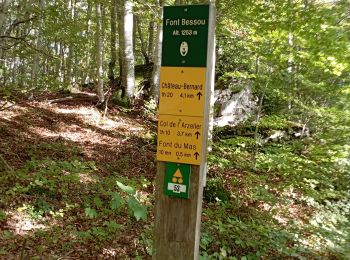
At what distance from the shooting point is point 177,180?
230 centimetres

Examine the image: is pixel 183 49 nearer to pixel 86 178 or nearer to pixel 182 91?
pixel 182 91

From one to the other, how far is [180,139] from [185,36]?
0.64m

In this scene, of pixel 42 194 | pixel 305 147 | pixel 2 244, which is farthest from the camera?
pixel 305 147

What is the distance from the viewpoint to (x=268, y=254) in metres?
5.04

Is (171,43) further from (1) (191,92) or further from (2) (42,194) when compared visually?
(2) (42,194)

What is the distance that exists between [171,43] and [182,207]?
1.04 meters

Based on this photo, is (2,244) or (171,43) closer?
(171,43)

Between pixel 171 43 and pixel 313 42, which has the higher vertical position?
pixel 313 42

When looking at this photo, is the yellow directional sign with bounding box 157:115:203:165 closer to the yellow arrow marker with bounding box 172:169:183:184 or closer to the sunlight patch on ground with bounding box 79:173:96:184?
the yellow arrow marker with bounding box 172:169:183:184

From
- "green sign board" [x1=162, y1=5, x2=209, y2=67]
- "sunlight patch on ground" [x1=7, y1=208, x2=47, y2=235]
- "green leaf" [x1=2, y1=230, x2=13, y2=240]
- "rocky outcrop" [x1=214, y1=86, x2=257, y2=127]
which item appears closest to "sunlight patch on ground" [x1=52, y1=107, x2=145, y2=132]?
"rocky outcrop" [x1=214, y1=86, x2=257, y2=127]

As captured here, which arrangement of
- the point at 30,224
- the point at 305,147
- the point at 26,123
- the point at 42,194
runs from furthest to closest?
1. the point at 26,123
2. the point at 305,147
3. the point at 42,194
4. the point at 30,224

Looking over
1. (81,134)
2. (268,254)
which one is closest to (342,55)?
(268,254)

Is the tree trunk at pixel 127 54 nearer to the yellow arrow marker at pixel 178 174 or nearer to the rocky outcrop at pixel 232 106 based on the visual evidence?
the rocky outcrop at pixel 232 106

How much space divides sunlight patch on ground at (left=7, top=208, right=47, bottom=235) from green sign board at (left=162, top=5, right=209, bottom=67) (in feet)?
11.9
